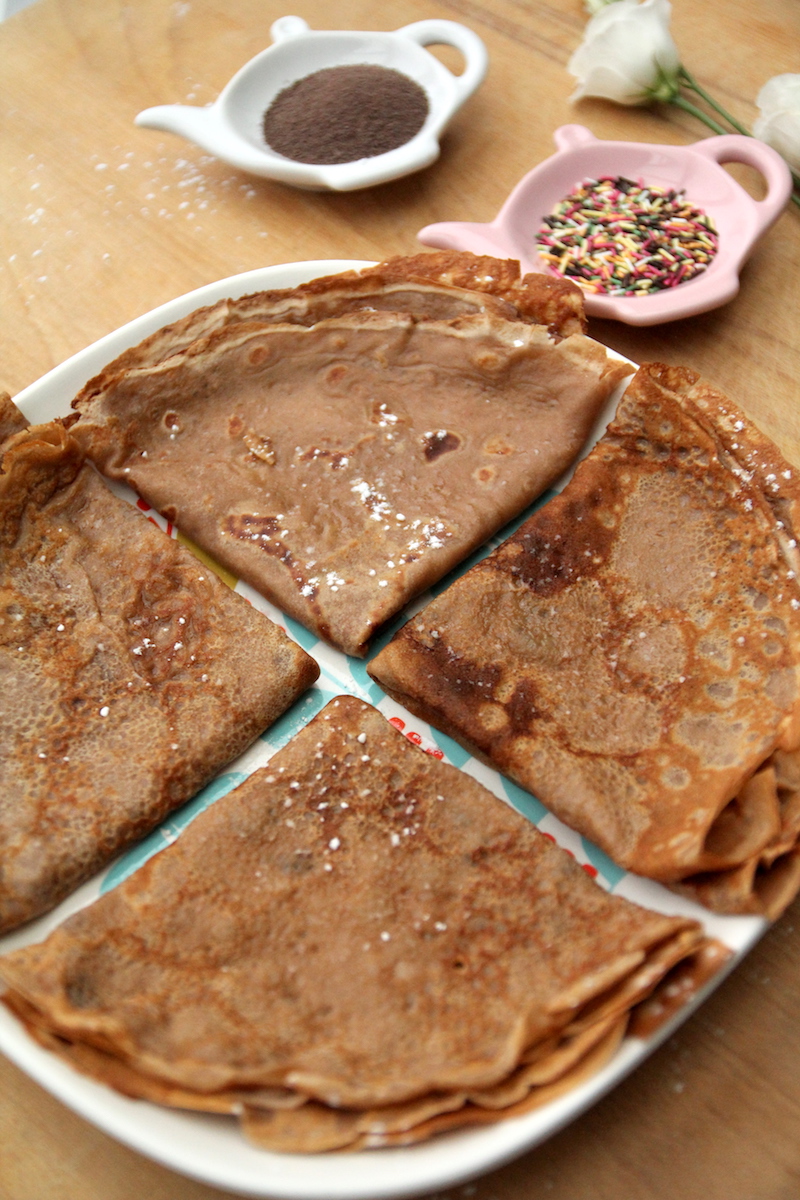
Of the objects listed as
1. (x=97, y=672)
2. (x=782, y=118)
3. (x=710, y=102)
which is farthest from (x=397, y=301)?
(x=710, y=102)

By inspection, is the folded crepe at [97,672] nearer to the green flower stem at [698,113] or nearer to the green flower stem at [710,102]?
the green flower stem at [698,113]

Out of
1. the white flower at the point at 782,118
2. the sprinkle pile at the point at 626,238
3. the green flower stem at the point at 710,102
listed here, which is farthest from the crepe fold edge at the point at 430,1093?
the green flower stem at the point at 710,102

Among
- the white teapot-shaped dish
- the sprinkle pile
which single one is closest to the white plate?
the sprinkle pile

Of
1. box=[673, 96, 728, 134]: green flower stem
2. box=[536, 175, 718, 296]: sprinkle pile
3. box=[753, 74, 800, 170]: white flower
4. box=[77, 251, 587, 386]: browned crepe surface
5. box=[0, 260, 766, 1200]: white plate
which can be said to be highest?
box=[753, 74, 800, 170]: white flower

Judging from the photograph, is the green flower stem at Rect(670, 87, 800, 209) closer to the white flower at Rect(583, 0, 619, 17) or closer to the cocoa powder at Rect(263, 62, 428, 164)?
the white flower at Rect(583, 0, 619, 17)

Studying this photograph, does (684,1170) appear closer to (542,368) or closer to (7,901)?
(7,901)
